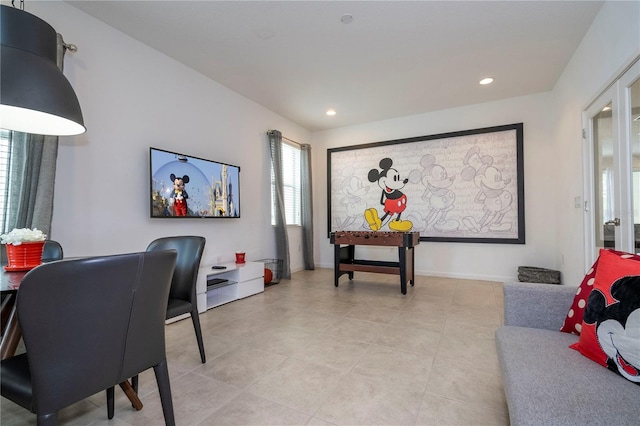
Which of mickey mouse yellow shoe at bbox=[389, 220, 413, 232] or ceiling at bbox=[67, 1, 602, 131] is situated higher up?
ceiling at bbox=[67, 1, 602, 131]

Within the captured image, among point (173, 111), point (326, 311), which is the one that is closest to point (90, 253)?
point (173, 111)

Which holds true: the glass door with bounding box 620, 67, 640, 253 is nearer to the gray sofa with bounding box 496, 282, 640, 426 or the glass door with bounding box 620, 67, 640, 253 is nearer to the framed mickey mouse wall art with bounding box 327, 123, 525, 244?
the gray sofa with bounding box 496, 282, 640, 426

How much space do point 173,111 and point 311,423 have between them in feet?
10.9

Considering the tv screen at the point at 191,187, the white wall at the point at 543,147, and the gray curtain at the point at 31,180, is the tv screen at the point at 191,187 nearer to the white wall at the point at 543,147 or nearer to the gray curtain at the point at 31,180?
the gray curtain at the point at 31,180

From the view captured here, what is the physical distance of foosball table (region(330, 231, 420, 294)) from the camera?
3.76 m

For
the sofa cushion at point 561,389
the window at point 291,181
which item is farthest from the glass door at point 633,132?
the window at point 291,181

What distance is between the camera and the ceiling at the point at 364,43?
8.19 ft

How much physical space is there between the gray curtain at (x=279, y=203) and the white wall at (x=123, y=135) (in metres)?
0.78

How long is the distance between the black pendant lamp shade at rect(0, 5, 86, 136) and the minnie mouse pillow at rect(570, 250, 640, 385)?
8.59 ft

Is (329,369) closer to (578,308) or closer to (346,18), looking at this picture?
(578,308)

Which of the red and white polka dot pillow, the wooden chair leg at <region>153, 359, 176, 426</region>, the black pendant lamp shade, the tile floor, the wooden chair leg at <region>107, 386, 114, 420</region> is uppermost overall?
the black pendant lamp shade

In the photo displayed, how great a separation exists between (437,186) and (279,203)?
266 centimetres

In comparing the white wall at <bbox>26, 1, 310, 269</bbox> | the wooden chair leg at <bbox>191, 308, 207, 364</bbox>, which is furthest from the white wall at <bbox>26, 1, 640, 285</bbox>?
the wooden chair leg at <bbox>191, 308, 207, 364</bbox>

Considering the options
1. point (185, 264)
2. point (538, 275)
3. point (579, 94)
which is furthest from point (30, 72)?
point (538, 275)
